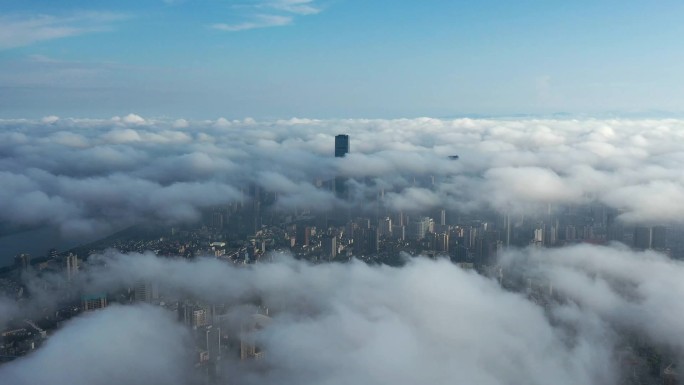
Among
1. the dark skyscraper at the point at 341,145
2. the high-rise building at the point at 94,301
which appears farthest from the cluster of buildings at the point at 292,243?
the dark skyscraper at the point at 341,145

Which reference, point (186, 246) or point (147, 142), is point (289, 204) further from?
point (147, 142)

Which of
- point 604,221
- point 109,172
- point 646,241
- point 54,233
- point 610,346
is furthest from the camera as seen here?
point 109,172

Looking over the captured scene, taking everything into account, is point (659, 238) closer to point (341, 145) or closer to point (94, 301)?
point (94, 301)

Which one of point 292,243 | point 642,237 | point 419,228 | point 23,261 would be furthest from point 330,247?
point 642,237

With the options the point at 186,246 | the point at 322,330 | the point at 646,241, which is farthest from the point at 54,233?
the point at 646,241

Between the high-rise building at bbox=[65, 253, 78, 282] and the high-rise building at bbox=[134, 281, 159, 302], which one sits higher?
the high-rise building at bbox=[65, 253, 78, 282]

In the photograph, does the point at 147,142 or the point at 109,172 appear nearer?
the point at 109,172

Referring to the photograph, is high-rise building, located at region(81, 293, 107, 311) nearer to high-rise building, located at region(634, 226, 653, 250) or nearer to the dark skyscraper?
high-rise building, located at region(634, 226, 653, 250)

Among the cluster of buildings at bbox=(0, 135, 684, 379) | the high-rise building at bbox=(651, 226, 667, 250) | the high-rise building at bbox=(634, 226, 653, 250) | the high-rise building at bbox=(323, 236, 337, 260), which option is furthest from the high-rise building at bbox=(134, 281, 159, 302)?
the high-rise building at bbox=(651, 226, 667, 250)

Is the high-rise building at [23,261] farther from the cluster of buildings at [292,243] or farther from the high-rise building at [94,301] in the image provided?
the high-rise building at [94,301]
